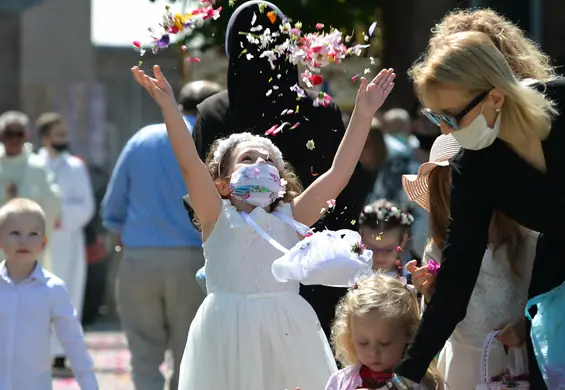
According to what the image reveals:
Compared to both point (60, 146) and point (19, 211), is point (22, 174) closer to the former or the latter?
point (60, 146)

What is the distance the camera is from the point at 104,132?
17.1m

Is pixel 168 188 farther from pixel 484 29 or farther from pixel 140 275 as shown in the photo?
pixel 484 29

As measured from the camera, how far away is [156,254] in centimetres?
788

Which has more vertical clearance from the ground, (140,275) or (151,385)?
(140,275)

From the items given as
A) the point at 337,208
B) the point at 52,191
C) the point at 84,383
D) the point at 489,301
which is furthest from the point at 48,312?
the point at 52,191

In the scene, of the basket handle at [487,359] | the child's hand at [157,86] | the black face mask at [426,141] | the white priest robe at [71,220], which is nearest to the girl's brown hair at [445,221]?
the basket handle at [487,359]

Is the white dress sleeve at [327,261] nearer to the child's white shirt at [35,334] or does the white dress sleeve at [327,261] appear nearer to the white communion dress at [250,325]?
the white communion dress at [250,325]

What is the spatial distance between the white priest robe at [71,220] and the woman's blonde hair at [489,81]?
25.9 feet

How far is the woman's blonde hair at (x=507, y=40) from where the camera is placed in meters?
4.58

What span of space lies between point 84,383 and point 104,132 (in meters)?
11.1

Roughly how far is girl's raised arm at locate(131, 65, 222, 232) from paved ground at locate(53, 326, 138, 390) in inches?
207

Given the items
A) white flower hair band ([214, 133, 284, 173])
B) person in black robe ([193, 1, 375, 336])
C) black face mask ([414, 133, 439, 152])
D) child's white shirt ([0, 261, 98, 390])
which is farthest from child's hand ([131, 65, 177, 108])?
black face mask ([414, 133, 439, 152])

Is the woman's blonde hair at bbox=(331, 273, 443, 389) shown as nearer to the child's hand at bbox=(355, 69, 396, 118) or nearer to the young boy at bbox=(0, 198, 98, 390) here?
the child's hand at bbox=(355, 69, 396, 118)

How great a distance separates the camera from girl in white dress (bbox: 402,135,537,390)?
448 cm
